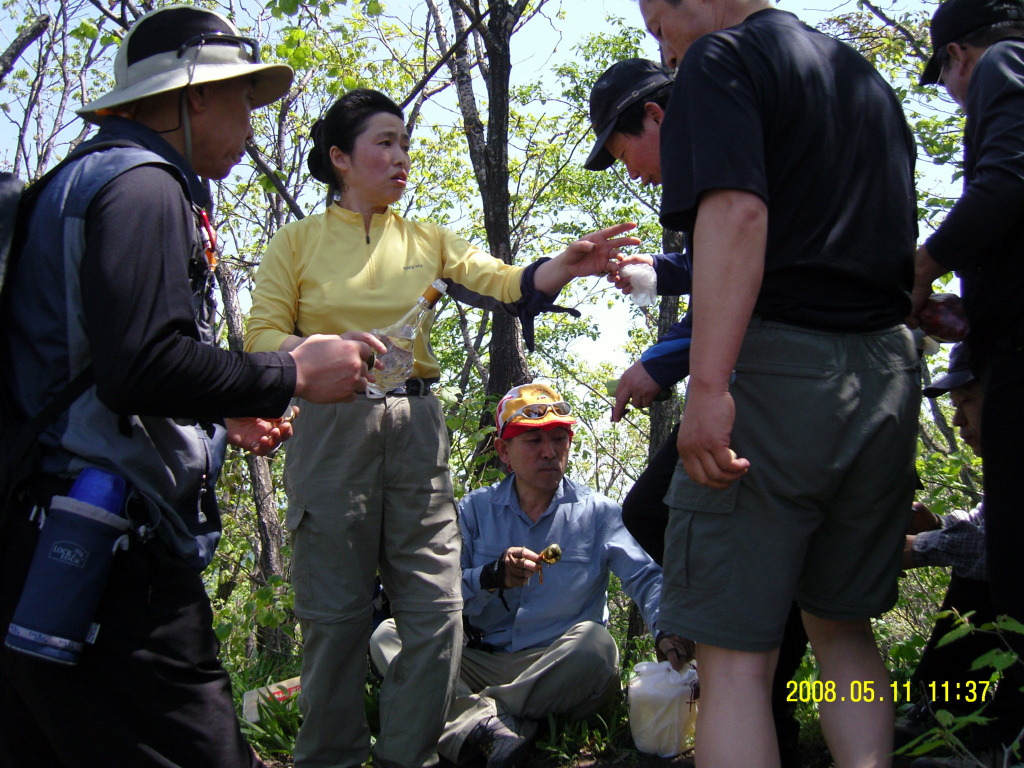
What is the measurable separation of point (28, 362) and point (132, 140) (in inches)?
21.6

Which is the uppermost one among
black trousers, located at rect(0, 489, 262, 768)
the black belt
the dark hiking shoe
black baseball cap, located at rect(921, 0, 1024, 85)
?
black baseball cap, located at rect(921, 0, 1024, 85)

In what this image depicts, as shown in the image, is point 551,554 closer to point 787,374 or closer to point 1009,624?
point 787,374

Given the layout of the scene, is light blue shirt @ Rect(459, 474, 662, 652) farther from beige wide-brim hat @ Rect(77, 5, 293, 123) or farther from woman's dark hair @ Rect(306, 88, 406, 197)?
beige wide-brim hat @ Rect(77, 5, 293, 123)

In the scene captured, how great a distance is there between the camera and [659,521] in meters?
2.88

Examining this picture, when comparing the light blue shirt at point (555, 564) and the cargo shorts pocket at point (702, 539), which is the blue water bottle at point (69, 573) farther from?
the light blue shirt at point (555, 564)

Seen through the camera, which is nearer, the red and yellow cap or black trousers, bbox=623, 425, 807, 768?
black trousers, bbox=623, 425, 807, 768

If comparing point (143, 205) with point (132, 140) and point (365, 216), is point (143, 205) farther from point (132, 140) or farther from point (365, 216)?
point (365, 216)

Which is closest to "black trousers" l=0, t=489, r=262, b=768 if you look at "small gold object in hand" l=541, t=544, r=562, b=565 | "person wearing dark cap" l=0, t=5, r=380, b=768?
"person wearing dark cap" l=0, t=5, r=380, b=768

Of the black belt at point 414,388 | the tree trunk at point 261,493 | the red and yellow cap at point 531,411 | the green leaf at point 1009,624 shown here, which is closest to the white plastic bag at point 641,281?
the black belt at point 414,388

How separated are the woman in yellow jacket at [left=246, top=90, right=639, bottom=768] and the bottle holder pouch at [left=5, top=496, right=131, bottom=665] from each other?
1.28m

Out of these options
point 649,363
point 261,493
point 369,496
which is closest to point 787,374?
point 649,363

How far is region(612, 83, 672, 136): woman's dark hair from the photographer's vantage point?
→ 2.97 m

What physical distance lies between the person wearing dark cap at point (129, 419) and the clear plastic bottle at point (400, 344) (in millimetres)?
1076

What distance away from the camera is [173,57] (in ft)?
7.11
